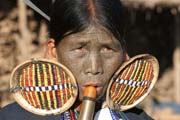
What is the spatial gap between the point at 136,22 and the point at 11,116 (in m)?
6.96

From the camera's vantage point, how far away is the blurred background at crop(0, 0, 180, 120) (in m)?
6.32

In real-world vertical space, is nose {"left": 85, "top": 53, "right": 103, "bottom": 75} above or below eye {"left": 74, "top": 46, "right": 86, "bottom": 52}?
below

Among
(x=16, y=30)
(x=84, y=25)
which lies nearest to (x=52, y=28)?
(x=84, y=25)

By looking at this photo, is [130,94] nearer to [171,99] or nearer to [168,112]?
[168,112]

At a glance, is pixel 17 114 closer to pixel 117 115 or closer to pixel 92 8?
pixel 117 115

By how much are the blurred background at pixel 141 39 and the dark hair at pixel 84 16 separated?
3328mm

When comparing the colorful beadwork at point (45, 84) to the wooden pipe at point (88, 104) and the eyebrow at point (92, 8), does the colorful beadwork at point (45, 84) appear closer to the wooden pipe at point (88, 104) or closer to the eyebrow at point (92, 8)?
the wooden pipe at point (88, 104)

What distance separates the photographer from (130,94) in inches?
91.1

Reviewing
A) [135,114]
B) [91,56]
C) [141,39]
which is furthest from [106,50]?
[141,39]

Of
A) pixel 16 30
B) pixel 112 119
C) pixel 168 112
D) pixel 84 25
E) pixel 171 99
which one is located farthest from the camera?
pixel 171 99

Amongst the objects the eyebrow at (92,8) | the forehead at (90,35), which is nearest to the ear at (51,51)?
the forehead at (90,35)

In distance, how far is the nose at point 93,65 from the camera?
2.11m

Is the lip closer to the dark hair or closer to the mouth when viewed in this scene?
the mouth

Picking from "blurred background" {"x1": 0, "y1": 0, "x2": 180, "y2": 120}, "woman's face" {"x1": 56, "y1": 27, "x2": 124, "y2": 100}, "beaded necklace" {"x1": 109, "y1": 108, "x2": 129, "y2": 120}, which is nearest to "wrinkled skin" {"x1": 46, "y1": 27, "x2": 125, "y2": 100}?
"woman's face" {"x1": 56, "y1": 27, "x2": 124, "y2": 100}
